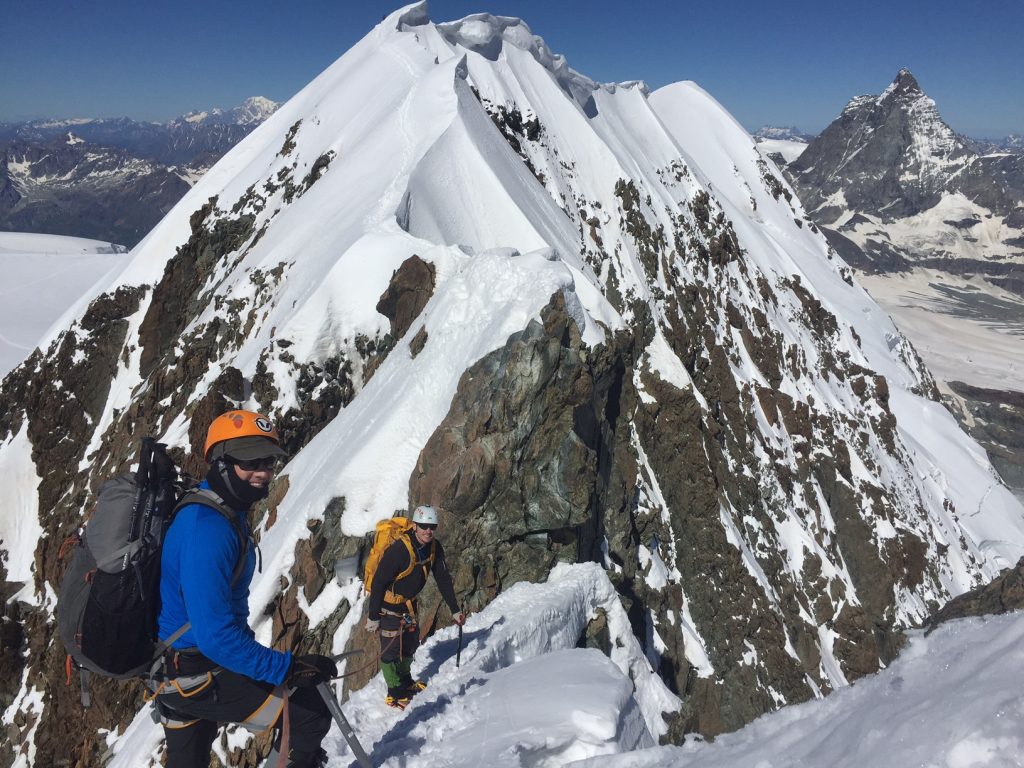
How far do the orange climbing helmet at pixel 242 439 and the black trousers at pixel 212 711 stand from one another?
1478 millimetres

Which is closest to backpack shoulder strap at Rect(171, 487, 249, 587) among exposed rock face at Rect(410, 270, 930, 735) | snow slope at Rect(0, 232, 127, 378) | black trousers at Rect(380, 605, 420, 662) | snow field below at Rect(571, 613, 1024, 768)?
snow field below at Rect(571, 613, 1024, 768)

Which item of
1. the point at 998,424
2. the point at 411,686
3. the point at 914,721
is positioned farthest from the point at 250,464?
the point at 998,424

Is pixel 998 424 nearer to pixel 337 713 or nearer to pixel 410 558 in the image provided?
pixel 410 558

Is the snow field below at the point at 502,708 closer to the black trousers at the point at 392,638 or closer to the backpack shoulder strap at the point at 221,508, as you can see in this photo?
the black trousers at the point at 392,638

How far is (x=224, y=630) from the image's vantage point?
3.60 meters

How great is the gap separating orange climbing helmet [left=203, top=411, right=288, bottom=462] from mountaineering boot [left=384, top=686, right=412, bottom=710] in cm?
410

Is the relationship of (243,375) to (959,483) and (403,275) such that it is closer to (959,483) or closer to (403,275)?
(403,275)

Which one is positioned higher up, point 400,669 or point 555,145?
point 555,145

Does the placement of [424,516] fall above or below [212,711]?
above

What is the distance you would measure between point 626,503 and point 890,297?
209m

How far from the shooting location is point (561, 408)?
1295 cm

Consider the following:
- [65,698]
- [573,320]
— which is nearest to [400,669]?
[573,320]

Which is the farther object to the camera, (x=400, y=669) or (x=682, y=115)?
(x=682, y=115)

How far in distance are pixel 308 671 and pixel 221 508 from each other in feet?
4.49
